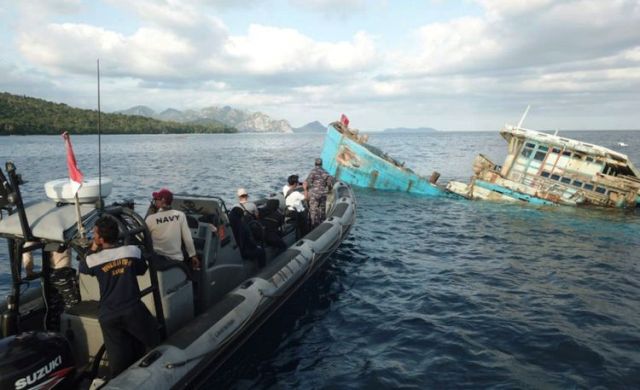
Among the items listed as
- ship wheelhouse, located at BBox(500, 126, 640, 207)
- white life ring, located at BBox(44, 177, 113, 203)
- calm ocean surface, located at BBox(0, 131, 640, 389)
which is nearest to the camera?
white life ring, located at BBox(44, 177, 113, 203)

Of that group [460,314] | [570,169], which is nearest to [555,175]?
[570,169]

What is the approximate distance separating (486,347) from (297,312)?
372 cm

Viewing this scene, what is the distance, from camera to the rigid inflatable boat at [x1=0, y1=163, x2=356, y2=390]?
4.34m

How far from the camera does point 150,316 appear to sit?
15.6 feet

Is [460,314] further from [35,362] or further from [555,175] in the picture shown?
[555,175]

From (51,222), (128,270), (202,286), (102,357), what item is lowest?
(102,357)

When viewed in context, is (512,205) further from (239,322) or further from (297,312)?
(239,322)

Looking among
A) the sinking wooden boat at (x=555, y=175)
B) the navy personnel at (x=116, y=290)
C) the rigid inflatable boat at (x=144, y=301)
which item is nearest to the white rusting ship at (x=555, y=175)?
the sinking wooden boat at (x=555, y=175)

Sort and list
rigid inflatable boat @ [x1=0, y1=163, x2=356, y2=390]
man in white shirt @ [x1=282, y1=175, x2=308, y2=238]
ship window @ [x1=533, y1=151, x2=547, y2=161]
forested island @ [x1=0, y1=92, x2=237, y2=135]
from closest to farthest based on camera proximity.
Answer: rigid inflatable boat @ [x1=0, y1=163, x2=356, y2=390] < man in white shirt @ [x1=282, y1=175, x2=308, y2=238] < ship window @ [x1=533, y1=151, x2=547, y2=161] < forested island @ [x1=0, y1=92, x2=237, y2=135]

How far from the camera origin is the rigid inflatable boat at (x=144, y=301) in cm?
434

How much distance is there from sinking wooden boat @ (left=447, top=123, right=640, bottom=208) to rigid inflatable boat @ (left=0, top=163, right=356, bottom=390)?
59.6ft

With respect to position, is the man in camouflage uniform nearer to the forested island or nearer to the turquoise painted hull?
the turquoise painted hull

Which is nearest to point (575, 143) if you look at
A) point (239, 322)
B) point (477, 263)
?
point (477, 263)

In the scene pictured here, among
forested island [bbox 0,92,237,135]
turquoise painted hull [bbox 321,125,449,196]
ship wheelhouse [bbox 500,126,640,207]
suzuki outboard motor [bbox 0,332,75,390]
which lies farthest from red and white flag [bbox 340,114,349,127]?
forested island [bbox 0,92,237,135]
